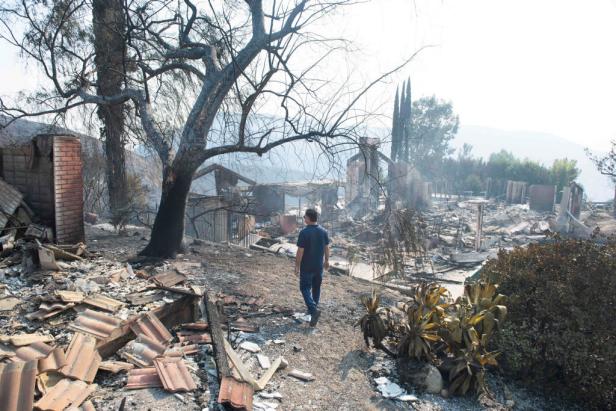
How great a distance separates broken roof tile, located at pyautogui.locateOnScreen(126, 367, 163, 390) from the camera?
10.7ft

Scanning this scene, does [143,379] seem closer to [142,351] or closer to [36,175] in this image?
[142,351]

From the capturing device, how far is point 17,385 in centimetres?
273

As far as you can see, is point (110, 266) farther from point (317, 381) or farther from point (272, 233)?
point (272, 233)

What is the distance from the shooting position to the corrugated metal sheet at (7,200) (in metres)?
5.82

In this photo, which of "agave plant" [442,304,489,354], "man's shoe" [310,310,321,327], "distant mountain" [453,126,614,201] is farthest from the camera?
"distant mountain" [453,126,614,201]

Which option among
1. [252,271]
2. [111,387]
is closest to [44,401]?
[111,387]

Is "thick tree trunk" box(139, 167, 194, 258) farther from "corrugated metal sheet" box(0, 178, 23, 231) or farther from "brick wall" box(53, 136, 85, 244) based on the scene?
"corrugated metal sheet" box(0, 178, 23, 231)

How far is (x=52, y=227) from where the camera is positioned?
20.5 ft

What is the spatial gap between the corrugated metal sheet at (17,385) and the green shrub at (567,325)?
189 inches

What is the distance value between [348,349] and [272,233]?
1476 centimetres

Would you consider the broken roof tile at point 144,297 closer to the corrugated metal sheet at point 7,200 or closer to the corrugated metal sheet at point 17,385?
the corrugated metal sheet at point 17,385

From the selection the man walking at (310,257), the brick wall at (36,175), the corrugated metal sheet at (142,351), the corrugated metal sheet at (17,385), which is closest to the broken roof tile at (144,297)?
the corrugated metal sheet at (142,351)

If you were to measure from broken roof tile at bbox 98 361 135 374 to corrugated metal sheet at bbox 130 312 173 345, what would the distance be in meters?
0.42

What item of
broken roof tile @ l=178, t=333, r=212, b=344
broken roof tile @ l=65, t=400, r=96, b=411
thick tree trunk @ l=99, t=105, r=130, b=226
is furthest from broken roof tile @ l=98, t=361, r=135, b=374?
thick tree trunk @ l=99, t=105, r=130, b=226
